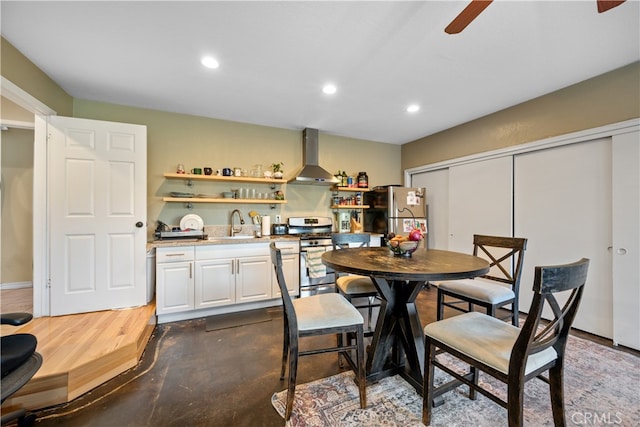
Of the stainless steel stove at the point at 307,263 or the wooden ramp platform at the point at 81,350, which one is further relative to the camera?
the stainless steel stove at the point at 307,263

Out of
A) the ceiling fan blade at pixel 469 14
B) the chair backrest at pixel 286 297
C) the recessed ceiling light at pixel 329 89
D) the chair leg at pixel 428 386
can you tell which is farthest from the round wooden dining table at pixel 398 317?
the recessed ceiling light at pixel 329 89

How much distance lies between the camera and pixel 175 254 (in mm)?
2826

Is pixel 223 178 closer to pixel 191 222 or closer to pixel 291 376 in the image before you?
pixel 191 222

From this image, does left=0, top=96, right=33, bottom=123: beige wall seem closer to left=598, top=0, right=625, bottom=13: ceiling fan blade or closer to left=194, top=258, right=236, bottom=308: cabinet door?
left=194, top=258, right=236, bottom=308: cabinet door

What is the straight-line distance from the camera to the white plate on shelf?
10.8ft

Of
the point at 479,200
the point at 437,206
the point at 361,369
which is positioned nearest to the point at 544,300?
the point at 361,369

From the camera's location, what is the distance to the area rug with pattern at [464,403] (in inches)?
59.0

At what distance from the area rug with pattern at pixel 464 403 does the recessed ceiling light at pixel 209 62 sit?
271 centimetres

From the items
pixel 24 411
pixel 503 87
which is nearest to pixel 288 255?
A: pixel 24 411

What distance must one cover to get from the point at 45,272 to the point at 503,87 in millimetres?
5076

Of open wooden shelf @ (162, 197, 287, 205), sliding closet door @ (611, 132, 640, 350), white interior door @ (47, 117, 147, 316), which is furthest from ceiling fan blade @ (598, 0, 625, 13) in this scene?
white interior door @ (47, 117, 147, 316)

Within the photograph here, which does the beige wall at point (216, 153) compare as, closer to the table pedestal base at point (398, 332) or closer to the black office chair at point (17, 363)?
the black office chair at point (17, 363)

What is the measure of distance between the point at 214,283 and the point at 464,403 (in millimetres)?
2590

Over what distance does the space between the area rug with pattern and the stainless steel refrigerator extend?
239 cm
